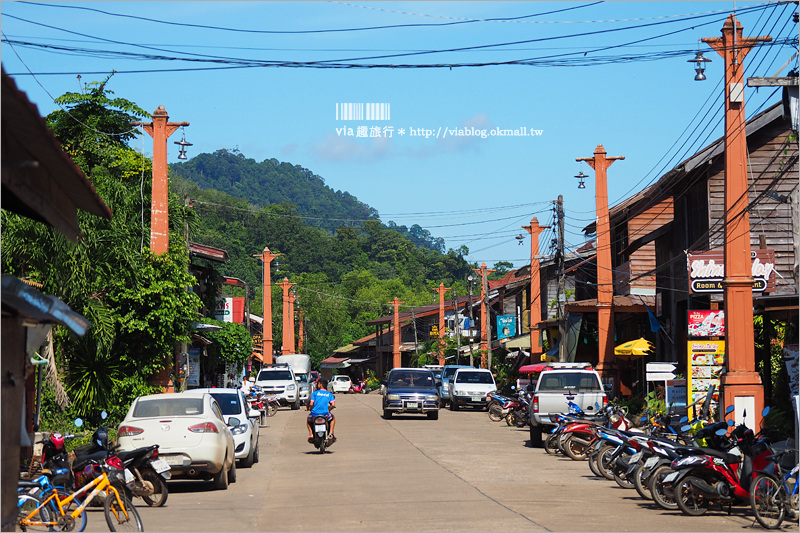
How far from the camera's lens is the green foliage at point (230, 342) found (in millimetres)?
38094

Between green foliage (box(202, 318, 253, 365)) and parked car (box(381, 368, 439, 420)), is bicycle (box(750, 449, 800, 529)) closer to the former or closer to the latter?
parked car (box(381, 368, 439, 420))

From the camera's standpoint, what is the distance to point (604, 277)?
3422 centimetres

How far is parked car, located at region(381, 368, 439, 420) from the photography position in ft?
110

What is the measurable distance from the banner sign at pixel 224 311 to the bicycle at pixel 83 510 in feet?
104

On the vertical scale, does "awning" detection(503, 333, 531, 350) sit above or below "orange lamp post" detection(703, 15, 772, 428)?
below

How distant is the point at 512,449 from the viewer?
22.7 meters

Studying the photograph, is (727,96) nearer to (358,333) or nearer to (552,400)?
(552,400)

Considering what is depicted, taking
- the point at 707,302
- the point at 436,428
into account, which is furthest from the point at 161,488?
the point at 707,302

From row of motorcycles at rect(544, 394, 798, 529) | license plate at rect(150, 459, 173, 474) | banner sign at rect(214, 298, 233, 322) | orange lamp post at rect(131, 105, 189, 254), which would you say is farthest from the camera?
banner sign at rect(214, 298, 233, 322)

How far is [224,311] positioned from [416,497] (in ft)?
106

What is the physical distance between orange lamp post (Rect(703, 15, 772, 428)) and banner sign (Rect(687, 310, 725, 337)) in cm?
262

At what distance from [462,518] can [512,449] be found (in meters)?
11.5

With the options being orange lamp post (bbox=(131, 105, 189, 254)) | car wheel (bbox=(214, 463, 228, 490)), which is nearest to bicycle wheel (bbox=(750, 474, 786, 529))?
car wheel (bbox=(214, 463, 228, 490))

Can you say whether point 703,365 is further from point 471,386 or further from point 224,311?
point 224,311
